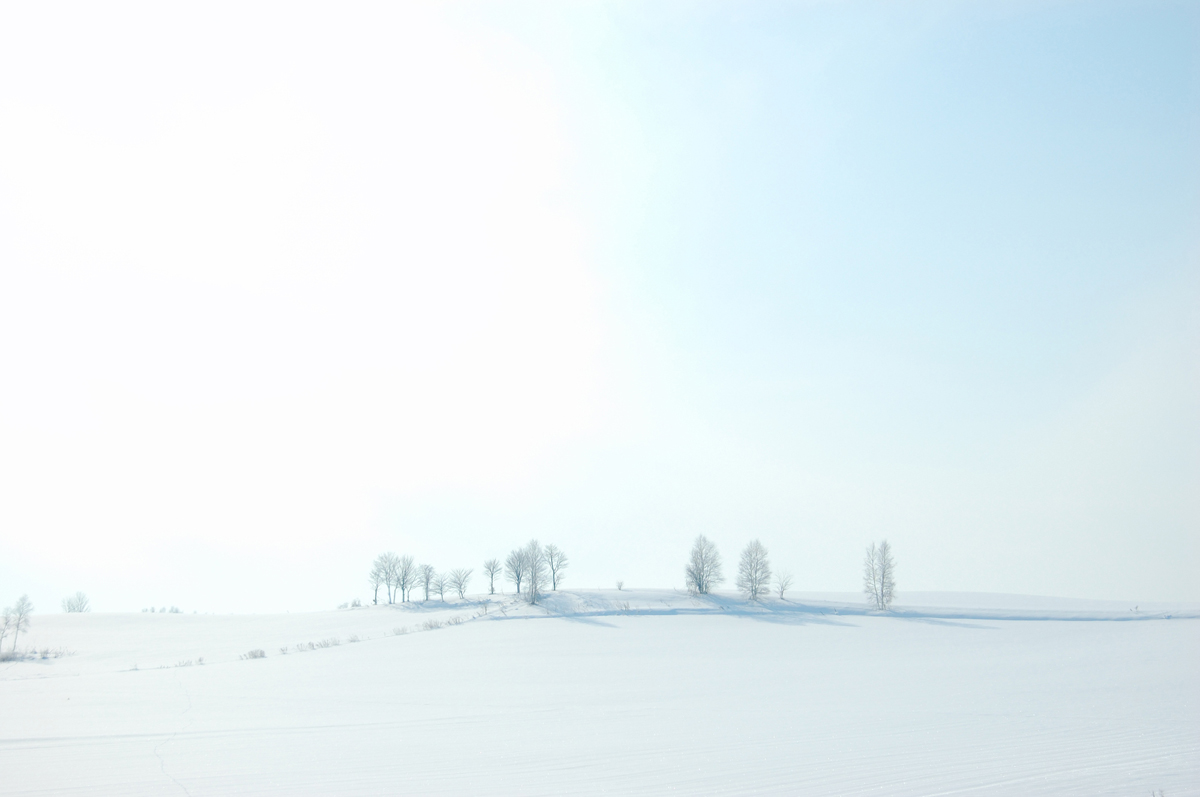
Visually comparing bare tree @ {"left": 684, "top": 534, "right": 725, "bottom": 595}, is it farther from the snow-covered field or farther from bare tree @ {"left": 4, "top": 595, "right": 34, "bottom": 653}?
bare tree @ {"left": 4, "top": 595, "right": 34, "bottom": 653}

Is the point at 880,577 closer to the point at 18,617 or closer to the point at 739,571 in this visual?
the point at 739,571

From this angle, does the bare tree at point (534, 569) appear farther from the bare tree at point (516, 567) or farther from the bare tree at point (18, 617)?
the bare tree at point (18, 617)

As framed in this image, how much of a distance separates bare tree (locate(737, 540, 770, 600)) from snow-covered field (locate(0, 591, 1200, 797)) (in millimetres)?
27351

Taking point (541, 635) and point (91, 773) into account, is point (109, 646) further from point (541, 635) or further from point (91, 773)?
point (91, 773)

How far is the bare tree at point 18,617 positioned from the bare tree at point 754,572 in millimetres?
53870

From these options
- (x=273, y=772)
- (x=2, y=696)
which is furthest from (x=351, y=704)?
(x=2, y=696)

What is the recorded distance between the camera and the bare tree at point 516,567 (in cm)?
5981

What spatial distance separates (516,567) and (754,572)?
21.9 metres

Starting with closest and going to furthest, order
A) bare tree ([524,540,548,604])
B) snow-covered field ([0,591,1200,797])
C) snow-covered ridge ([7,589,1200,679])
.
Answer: snow-covered field ([0,591,1200,797]) → snow-covered ridge ([7,589,1200,679]) → bare tree ([524,540,548,604])

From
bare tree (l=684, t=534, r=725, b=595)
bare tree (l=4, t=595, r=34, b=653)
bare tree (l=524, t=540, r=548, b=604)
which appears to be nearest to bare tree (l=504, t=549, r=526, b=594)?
bare tree (l=524, t=540, r=548, b=604)

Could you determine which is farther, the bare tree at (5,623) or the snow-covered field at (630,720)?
the bare tree at (5,623)

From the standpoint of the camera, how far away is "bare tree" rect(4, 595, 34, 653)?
4871 cm

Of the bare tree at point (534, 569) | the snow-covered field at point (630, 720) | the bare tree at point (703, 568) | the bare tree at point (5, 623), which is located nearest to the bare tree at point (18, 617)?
the bare tree at point (5, 623)

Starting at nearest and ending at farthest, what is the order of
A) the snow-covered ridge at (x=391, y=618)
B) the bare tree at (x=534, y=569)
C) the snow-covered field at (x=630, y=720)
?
1. the snow-covered field at (x=630, y=720)
2. the snow-covered ridge at (x=391, y=618)
3. the bare tree at (x=534, y=569)
